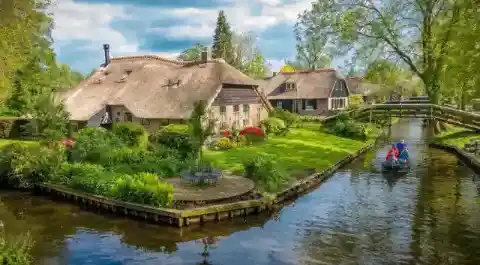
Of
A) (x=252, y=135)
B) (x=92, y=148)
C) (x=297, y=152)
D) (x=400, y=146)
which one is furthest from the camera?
(x=252, y=135)

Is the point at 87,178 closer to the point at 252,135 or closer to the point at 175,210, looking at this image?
the point at 175,210

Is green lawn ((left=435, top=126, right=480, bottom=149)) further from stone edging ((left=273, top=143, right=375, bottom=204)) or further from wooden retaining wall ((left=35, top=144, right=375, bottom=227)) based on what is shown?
wooden retaining wall ((left=35, top=144, right=375, bottom=227))

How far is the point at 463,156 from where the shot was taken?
34.7m

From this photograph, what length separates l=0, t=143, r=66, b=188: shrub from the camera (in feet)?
79.6

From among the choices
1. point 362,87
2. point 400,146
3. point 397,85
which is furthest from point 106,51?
point 397,85

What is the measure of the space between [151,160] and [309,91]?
43.8m

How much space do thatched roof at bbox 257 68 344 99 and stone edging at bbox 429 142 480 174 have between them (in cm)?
2540

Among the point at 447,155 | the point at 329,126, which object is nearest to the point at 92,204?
the point at 447,155

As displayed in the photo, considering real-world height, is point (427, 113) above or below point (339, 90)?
below

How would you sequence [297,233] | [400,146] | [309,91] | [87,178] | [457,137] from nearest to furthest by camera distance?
[297,233], [87,178], [400,146], [457,137], [309,91]

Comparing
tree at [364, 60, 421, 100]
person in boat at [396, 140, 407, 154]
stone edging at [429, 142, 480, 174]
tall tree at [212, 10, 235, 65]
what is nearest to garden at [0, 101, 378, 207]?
person in boat at [396, 140, 407, 154]

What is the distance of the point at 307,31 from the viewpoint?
51344 mm

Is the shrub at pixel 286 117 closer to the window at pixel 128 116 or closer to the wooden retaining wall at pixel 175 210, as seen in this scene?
the window at pixel 128 116

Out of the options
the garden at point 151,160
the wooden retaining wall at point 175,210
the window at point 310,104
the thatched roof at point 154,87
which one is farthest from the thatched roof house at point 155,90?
the window at point 310,104
